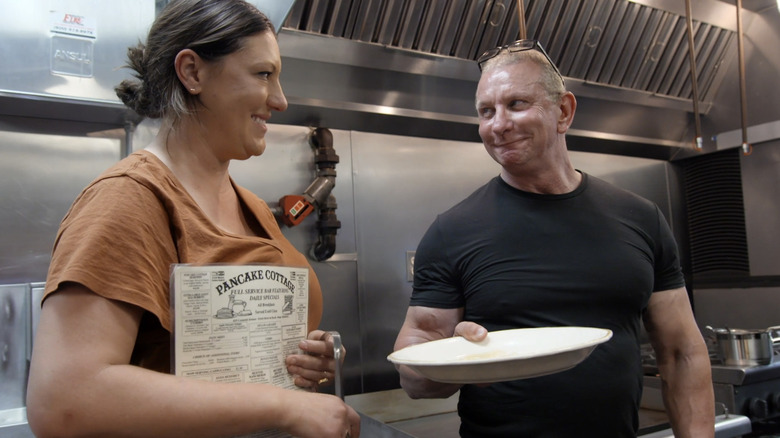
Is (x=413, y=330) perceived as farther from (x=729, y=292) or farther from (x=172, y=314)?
(x=729, y=292)

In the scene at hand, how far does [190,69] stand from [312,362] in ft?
1.63

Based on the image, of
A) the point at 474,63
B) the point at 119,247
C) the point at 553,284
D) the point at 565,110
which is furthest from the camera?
the point at 474,63

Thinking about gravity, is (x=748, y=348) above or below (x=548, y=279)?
below

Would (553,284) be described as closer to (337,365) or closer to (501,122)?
(501,122)

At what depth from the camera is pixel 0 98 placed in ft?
5.77

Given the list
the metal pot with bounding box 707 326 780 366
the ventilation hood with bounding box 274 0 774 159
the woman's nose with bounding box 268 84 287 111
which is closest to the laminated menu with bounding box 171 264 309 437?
the woman's nose with bounding box 268 84 287 111

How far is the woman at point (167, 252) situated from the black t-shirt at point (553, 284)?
427 millimetres

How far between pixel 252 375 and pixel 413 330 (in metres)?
0.61

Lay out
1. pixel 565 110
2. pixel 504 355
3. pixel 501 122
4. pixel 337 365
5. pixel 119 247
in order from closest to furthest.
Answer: pixel 119 247, pixel 337 365, pixel 504 355, pixel 501 122, pixel 565 110

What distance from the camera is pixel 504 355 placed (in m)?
0.98

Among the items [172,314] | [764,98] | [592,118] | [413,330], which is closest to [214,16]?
[172,314]

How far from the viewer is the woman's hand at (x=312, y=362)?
2.70 feet

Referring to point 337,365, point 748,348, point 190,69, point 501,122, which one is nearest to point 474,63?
point 501,122

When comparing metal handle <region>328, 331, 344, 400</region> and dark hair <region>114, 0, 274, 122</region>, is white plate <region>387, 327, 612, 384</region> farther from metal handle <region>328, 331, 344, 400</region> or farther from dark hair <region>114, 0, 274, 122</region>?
dark hair <region>114, 0, 274, 122</region>
